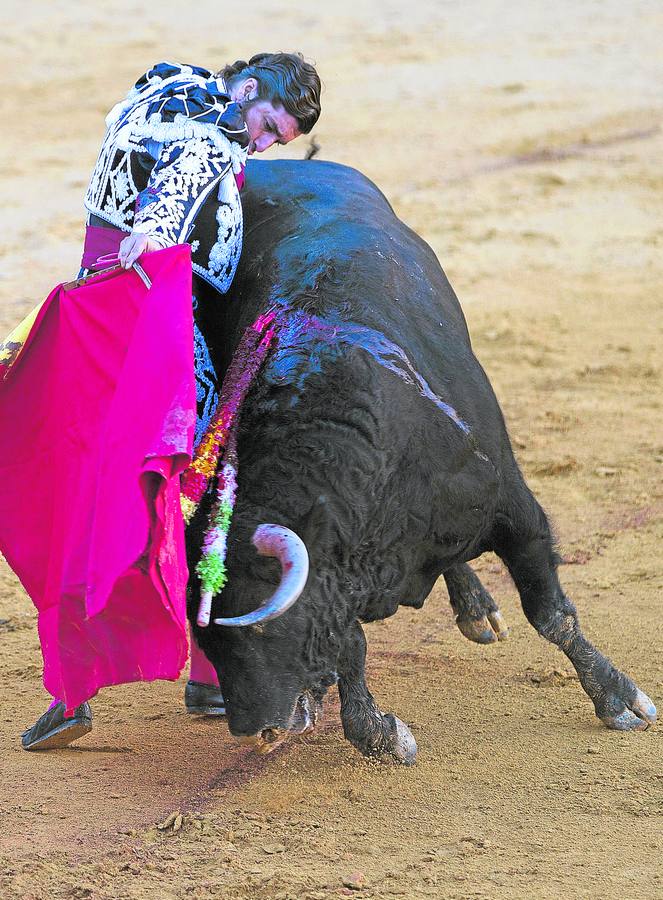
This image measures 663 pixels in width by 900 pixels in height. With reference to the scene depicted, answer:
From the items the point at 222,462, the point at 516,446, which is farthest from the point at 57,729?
the point at 516,446

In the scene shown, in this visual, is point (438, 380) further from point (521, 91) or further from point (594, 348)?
point (521, 91)

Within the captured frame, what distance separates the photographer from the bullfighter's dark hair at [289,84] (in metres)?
3.49

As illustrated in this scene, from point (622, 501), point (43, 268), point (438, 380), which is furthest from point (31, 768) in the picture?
point (43, 268)

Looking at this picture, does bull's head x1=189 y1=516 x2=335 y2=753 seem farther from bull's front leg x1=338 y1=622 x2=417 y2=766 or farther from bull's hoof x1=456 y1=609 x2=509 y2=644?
bull's hoof x1=456 y1=609 x2=509 y2=644

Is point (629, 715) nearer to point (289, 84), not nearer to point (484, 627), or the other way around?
point (484, 627)

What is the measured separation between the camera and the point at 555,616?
3771 millimetres

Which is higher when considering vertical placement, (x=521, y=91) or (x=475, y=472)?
(x=475, y=472)

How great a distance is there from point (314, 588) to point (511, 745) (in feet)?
2.66

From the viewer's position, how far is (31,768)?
11.8ft

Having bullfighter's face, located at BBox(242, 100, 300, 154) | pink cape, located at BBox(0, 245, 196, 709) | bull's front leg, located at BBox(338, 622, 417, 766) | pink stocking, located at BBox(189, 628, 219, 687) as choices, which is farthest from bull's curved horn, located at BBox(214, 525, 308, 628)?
bullfighter's face, located at BBox(242, 100, 300, 154)

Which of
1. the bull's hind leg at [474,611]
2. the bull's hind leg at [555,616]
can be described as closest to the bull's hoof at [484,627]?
the bull's hind leg at [474,611]

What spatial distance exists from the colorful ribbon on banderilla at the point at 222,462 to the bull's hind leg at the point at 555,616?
79 centimetres

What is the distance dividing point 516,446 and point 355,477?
2.82 m

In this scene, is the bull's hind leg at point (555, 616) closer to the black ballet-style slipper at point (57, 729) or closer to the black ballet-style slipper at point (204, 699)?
the black ballet-style slipper at point (204, 699)
